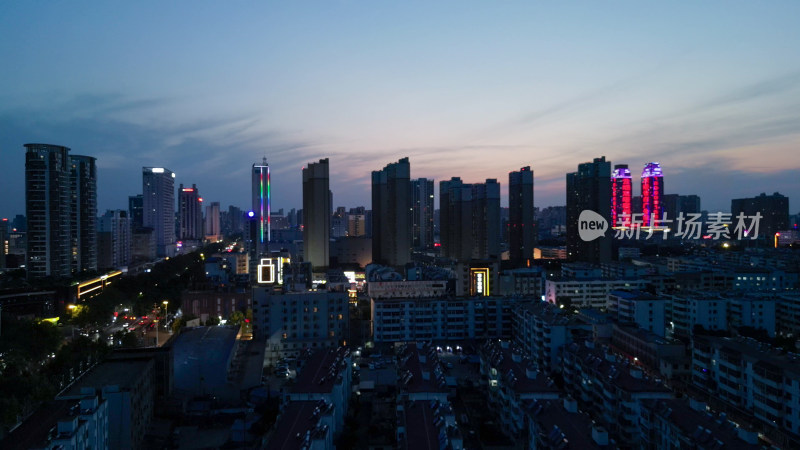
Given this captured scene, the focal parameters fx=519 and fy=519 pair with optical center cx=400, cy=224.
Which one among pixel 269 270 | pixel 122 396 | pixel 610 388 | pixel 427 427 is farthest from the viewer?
pixel 269 270

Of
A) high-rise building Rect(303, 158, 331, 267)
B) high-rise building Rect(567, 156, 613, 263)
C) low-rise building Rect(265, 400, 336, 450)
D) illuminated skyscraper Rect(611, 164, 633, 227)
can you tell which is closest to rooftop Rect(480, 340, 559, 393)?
low-rise building Rect(265, 400, 336, 450)

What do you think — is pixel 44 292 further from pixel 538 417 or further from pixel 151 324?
pixel 538 417

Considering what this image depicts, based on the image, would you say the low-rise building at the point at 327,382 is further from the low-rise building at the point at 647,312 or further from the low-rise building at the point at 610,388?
the low-rise building at the point at 647,312

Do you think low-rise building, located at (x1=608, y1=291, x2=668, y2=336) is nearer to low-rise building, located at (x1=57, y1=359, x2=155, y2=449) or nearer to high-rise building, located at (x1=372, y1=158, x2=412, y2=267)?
low-rise building, located at (x1=57, y1=359, x2=155, y2=449)

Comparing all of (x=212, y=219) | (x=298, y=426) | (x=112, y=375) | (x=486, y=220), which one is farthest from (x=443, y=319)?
(x=212, y=219)

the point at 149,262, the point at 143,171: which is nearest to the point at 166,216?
the point at 143,171

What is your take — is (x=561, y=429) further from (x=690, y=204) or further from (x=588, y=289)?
(x=690, y=204)
